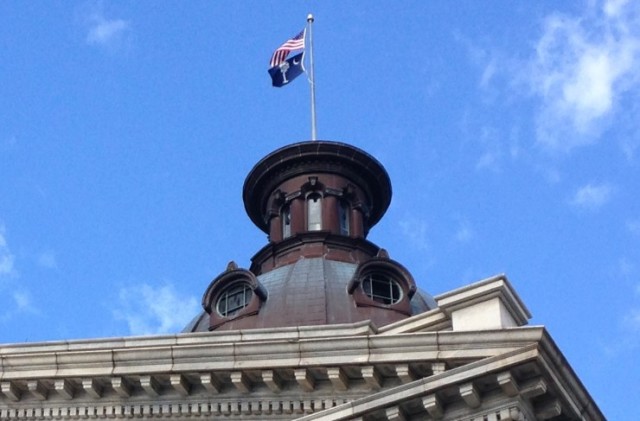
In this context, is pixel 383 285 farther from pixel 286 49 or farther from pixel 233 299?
pixel 286 49

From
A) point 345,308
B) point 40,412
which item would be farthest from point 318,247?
point 40,412

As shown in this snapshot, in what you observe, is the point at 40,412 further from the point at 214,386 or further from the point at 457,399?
the point at 457,399

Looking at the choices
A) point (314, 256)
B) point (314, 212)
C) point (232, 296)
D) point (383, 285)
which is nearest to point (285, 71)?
point (314, 212)

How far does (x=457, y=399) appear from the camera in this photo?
18750mm

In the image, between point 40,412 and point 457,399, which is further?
point 40,412

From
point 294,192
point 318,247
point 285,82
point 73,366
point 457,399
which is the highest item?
point 285,82

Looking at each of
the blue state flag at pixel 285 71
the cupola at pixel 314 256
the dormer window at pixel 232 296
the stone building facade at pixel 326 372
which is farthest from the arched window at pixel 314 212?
the stone building facade at pixel 326 372

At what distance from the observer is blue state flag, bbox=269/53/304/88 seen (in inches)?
1946

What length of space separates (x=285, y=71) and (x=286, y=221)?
643 centimetres

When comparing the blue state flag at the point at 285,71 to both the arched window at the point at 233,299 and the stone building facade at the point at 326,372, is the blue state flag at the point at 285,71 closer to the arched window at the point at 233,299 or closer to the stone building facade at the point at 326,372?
the arched window at the point at 233,299

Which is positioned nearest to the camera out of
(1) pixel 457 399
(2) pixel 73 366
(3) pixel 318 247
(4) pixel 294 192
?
(1) pixel 457 399

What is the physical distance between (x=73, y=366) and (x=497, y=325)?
713 centimetres

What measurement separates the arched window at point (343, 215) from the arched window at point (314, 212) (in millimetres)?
683

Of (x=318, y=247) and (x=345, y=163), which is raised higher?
(x=345, y=163)
